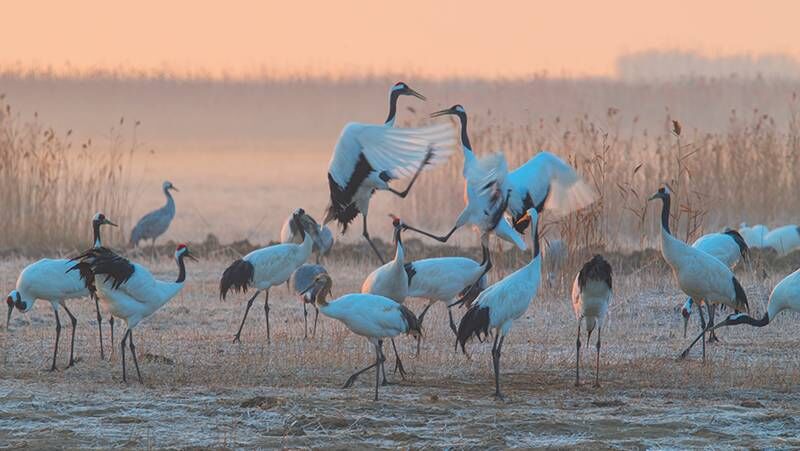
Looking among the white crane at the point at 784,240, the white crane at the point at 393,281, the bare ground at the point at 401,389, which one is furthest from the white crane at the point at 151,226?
the white crane at the point at 393,281

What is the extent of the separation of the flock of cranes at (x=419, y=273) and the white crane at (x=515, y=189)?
0.01m

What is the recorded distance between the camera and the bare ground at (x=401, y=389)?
6578 millimetres

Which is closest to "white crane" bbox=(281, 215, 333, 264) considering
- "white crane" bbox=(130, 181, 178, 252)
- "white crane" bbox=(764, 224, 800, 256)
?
"white crane" bbox=(130, 181, 178, 252)

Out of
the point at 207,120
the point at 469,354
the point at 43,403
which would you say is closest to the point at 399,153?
the point at 469,354

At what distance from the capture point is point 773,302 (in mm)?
9102

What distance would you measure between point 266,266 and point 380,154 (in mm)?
1137

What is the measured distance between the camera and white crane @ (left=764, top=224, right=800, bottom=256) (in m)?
13.9

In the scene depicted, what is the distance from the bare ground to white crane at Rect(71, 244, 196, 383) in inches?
14.4

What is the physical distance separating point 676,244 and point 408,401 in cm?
257

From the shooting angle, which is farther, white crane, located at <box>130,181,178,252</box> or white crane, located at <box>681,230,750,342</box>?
white crane, located at <box>130,181,178,252</box>

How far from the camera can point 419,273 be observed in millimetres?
9344

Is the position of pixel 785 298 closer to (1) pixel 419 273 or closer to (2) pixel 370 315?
(1) pixel 419 273

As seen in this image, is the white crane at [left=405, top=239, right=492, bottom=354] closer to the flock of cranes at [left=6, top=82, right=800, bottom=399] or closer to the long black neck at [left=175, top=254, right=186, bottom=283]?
the flock of cranes at [left=6, top=82, right=800, bottom=399]

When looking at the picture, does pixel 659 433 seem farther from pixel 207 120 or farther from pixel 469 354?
pixel 207 120
